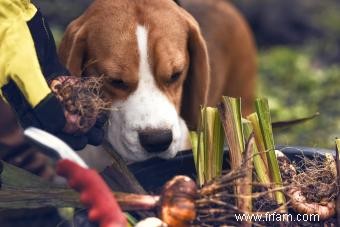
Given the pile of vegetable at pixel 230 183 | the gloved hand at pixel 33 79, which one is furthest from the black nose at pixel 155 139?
the gloved hand at pixel 33 79

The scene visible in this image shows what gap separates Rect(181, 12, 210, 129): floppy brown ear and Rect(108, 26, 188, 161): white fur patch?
31cm

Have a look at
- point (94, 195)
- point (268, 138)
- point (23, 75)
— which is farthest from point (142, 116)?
point (94, 195)

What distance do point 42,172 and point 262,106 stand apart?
112 centimetres

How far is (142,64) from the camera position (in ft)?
7.50

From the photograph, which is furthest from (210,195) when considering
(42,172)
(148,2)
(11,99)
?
(42,172)

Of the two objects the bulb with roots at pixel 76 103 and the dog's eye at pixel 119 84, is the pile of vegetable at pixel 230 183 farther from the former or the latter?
the dog's eye at pixel 119 84

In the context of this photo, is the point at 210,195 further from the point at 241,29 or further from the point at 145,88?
the point at 241,29

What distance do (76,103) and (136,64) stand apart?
513mm

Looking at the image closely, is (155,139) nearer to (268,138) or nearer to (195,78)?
(268,138)

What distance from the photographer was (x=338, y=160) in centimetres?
196

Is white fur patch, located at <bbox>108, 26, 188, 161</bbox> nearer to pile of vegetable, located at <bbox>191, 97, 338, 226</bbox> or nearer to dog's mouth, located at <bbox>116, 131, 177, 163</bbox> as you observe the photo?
dog's mouth, located at <bbox>116, 131, 177, 163</bbox>

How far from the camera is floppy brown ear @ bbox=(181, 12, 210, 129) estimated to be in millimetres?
2584

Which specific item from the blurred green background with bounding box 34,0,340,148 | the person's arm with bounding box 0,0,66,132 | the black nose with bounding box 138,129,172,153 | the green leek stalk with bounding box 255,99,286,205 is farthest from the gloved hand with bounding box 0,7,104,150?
the blurred green background with bounding box 34,0,340,148

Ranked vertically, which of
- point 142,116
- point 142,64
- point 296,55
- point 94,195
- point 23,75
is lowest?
point 296,55
